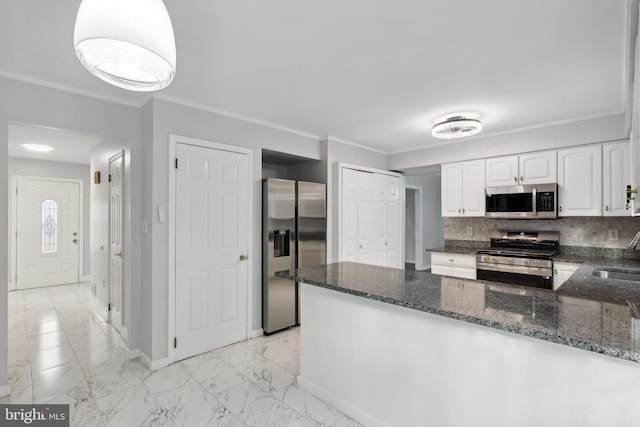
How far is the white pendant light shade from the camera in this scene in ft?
3.32

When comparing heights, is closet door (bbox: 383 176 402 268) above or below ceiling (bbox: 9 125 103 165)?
below

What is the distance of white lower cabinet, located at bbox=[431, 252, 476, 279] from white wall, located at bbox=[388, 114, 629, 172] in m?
1.31

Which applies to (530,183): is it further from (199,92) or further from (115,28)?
(115,28)

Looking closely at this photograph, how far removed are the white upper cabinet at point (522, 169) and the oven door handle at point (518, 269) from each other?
100 cm

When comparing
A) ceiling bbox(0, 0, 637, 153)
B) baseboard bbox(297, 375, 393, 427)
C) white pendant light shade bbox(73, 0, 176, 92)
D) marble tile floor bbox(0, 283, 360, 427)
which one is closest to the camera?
white pendant light shade bbox(73, 0, 176, 92)

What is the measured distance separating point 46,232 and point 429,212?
7883 mm

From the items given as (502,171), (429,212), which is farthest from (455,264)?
(429,212)

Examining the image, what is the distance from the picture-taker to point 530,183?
3.68 m

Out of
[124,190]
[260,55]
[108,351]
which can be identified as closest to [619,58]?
[260,55]

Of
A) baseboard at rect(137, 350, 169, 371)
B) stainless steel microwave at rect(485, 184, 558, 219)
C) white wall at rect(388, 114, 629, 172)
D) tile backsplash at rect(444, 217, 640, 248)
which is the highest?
white wall at rect(388, 114, 629, 172)

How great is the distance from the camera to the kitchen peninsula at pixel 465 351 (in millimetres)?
1167

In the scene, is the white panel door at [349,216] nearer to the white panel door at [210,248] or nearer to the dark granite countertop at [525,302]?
the white panel door at [210,248]

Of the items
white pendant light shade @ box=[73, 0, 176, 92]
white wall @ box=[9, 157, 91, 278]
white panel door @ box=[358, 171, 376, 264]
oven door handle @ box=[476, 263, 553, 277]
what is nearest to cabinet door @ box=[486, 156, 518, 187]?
oven door handle @ box=[476, 263, 553, 277]

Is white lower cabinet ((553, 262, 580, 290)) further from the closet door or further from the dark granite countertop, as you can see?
the closet door
